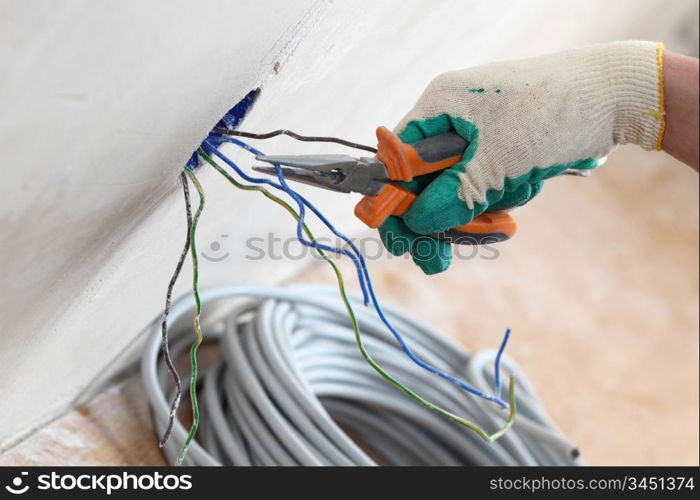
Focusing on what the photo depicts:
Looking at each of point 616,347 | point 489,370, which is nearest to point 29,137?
point 489,370

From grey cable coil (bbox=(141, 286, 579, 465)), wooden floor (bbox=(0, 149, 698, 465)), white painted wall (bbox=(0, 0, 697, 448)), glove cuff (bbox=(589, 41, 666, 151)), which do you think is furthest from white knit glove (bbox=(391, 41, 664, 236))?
wooden floor (bbox=(0, 149, 698, 465))

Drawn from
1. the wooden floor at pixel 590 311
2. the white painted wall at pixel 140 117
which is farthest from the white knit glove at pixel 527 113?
the wooden floor at pixel 590 311

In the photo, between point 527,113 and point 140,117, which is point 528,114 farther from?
point 140,117

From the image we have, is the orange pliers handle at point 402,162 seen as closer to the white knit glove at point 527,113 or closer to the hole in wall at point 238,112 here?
the white knit glove at point 527,113

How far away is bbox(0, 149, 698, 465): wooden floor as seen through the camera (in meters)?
1.56

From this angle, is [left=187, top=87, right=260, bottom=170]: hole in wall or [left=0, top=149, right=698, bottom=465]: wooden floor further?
[left=0, top=149, right=698, bottom=465]: wooden floor

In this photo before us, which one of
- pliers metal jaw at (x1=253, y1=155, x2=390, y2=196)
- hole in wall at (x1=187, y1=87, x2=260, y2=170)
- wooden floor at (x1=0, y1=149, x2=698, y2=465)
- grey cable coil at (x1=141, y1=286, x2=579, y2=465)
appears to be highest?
hole in wall at (x1=187, y1=87, x2=260, y2=170)

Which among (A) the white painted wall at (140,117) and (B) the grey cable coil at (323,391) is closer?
(A) the white painted wall at (140,117)

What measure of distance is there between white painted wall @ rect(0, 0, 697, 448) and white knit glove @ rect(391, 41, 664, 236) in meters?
0.13

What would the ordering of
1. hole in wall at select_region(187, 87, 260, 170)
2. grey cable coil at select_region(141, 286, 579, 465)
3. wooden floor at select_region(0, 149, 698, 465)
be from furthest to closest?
wooden floor at select_region(0, 149, 698, 465), grey cable coil at select_region(141, 286, 579, 465), hole in wall at select_region(187, 87, 260, 170)

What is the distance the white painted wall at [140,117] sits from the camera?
1.57 feet

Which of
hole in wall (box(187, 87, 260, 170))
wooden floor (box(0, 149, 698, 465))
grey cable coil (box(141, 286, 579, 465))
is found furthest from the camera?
wooden floor (box(0, 149, 698, 465))

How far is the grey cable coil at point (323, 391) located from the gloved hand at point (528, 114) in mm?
461

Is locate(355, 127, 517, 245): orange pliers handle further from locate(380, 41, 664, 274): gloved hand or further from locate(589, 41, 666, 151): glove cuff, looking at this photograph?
locate(589, 41, 666, 151): glove cuff
